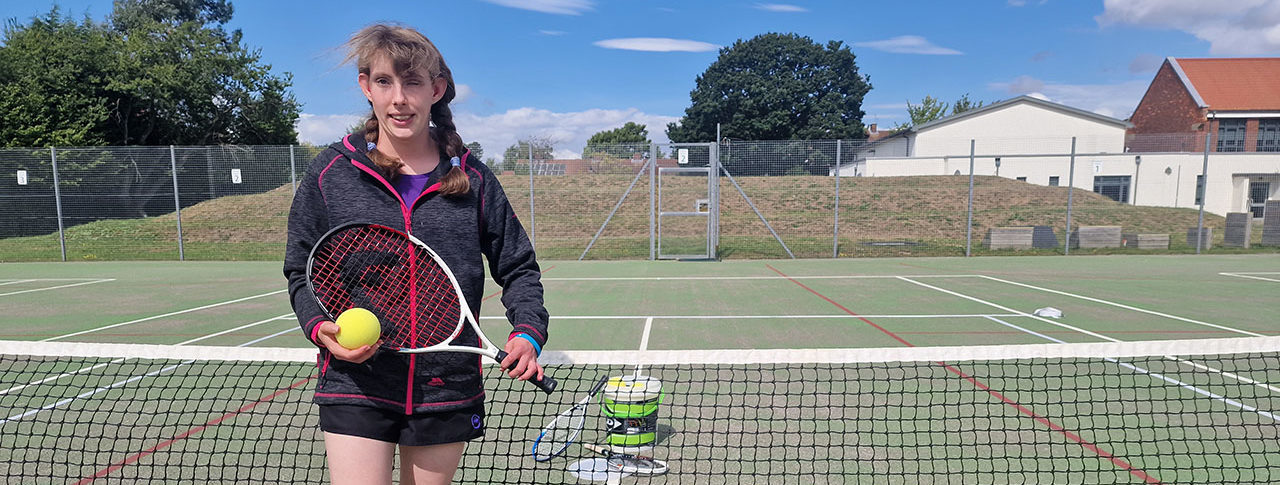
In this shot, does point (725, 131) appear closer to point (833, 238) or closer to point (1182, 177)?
point (1182, 177)

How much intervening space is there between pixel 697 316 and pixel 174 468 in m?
5.52

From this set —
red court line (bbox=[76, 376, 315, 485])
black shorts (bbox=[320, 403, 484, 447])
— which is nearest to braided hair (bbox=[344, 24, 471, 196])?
black shorts (bbox=[320, 403, 484, 447])

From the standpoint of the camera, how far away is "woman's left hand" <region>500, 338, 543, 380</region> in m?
1.63

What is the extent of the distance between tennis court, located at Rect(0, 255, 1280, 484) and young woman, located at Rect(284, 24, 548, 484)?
91 cm

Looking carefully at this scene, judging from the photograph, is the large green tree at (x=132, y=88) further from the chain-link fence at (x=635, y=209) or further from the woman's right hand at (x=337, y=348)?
the woman's right hand at (x=337, y=348)

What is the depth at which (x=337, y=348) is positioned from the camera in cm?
153

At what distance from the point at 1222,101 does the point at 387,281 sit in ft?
139

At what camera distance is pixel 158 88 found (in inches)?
1020

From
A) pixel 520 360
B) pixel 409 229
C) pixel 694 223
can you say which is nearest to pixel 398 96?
pixel 409 229

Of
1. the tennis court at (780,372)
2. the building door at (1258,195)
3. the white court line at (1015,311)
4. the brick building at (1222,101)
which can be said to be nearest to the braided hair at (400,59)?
the tennis court at (780,372)

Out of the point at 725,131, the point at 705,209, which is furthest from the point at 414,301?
the point at 725,131

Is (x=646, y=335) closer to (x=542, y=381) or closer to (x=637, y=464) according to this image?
(x=637, y=464)

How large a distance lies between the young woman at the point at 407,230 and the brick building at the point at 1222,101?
123 ft

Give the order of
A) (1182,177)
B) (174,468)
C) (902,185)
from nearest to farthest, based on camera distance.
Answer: (174,468)
(902,185)
(1182,177)
